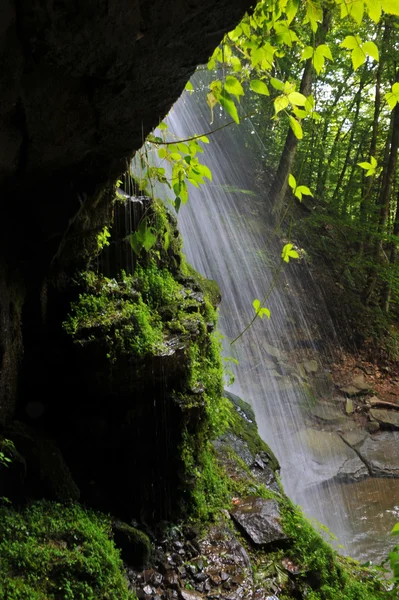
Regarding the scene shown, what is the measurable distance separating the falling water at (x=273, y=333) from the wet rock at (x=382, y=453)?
0.98 feet

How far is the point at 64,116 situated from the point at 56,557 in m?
2.59

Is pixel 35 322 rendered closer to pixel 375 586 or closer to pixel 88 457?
pixel 88 457

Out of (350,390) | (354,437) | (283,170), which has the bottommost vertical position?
(354,437)

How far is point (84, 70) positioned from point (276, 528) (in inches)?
161

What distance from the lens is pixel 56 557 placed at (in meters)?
2.83

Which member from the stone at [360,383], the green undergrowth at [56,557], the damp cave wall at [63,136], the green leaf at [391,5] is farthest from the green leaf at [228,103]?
the stone at [360,383]

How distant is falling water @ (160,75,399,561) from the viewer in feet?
24.2

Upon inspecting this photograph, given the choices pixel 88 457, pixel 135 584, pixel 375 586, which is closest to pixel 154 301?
pixel 88 457

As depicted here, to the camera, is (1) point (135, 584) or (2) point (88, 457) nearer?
(1) point (135, 584)

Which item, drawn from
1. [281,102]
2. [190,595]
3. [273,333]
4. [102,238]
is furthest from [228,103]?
[273,333]

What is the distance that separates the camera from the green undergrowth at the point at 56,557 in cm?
263

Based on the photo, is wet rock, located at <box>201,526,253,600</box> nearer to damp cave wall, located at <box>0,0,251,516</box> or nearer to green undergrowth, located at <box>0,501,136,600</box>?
green undergrowth, located at <box>0,501,136,600</box>

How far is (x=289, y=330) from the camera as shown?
11453mm

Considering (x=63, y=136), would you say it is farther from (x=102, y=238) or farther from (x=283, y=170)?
(x=283, y=170)
